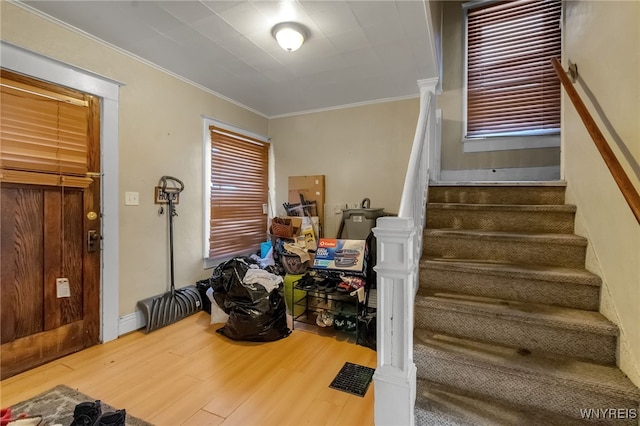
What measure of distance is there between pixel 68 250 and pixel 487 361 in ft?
9.57

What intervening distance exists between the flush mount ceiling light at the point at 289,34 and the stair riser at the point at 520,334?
2.11m

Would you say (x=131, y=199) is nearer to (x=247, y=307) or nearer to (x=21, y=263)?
(x=21, y=263)

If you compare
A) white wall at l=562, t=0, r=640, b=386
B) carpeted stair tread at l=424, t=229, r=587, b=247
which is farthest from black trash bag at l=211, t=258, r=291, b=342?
white wall at l=562, t=0, r=640, b=386

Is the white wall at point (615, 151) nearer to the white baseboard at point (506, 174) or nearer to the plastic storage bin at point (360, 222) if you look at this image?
the white baseboard at point (506, 174)

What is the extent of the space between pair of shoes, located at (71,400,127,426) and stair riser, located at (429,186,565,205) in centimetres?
252

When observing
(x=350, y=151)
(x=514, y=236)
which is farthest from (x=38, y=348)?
(x=350, y=151)

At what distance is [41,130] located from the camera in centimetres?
206

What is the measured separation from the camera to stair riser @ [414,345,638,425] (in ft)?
3.88

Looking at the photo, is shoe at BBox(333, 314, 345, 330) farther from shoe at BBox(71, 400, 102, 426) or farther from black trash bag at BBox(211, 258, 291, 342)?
shoe at BBox(71, 400, 102, 426)

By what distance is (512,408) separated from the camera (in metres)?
1.28

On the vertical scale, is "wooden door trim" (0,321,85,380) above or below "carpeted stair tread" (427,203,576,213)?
below

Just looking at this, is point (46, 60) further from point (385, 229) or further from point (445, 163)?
point (445, 163)

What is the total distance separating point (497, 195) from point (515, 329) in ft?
3.86

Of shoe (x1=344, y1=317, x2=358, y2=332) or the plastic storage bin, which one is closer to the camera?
shoe (x1=344, y1=317, x2=358, y2=332)
